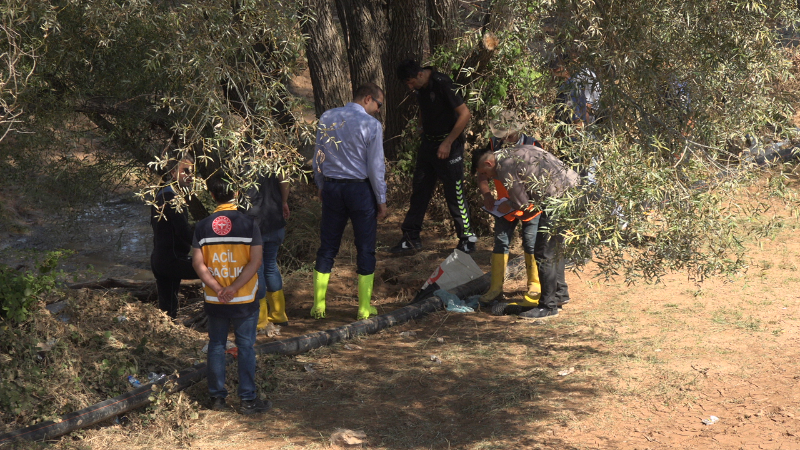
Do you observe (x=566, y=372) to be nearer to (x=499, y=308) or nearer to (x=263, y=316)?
(x=499, y=308)

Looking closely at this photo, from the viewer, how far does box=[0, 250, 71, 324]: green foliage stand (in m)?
5.07

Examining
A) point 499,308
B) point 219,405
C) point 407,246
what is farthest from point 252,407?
point 407,246

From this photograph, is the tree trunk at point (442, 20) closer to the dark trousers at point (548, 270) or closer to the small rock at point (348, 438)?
the dark trousers at point (548, 270)

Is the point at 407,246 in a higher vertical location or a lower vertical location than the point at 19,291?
higher

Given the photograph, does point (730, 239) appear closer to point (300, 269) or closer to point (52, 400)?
point (52, 400)

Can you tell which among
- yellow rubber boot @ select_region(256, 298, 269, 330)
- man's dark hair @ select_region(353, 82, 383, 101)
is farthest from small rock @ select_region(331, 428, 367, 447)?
man's dark hair @ select_region(353, 82, 383, 101)

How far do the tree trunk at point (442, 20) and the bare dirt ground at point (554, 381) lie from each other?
11.4ft

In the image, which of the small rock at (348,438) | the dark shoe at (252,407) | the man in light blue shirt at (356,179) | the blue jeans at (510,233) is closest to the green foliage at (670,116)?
the small rock at (348,438)

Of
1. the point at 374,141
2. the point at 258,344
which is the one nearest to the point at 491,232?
the point at 374,141

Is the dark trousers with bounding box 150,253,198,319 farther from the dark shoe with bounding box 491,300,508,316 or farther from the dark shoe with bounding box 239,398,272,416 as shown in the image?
the dark shoe with bounding box 491,300,508,316

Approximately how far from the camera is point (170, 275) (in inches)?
244

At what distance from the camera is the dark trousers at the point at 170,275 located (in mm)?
6113

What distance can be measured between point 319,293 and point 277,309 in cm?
40

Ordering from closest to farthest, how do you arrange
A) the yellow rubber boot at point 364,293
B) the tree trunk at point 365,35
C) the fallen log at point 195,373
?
the fallen log at point 195,373
the yellow rubber boot at point 364,293
the tree trunk at point 365,35
